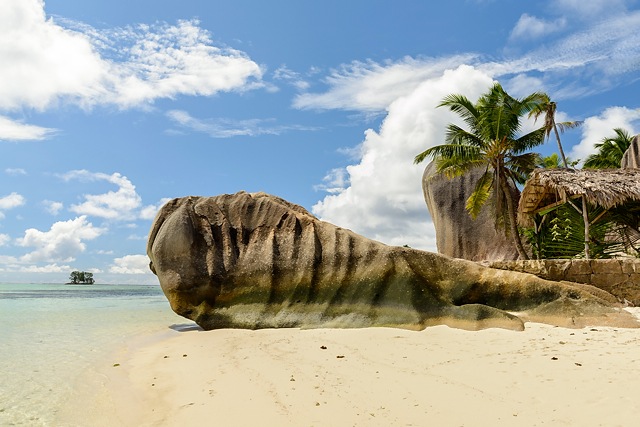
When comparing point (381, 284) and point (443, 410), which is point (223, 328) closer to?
point (381, 284)

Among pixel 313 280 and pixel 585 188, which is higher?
pixel 585 188

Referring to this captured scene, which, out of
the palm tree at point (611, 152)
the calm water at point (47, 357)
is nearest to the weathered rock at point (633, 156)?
the palm tree at point (611, 152)

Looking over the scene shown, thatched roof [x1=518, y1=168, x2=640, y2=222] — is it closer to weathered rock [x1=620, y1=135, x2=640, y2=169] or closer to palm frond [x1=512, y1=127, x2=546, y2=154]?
palm frond [x1=512, y1=127, x2=546, y2=154]

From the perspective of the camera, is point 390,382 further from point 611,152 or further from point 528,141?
point 611,152

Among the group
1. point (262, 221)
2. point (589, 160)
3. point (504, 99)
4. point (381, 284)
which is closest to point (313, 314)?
point (381, 284)

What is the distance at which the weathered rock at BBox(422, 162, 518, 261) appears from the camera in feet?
80.2

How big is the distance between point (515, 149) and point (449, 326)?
13.1 meters

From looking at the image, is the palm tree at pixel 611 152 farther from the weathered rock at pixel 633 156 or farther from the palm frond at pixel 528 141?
the palm frond at pixel 528 141

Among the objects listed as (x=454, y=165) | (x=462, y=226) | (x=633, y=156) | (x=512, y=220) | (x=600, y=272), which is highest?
(x=633, y=156)

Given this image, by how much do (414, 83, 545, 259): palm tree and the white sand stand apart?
11864 mm

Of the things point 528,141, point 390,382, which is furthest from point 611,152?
point 390,382

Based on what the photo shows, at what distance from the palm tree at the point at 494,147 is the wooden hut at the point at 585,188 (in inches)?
165

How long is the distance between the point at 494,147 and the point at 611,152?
49.5 feet

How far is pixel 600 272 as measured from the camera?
876cm
